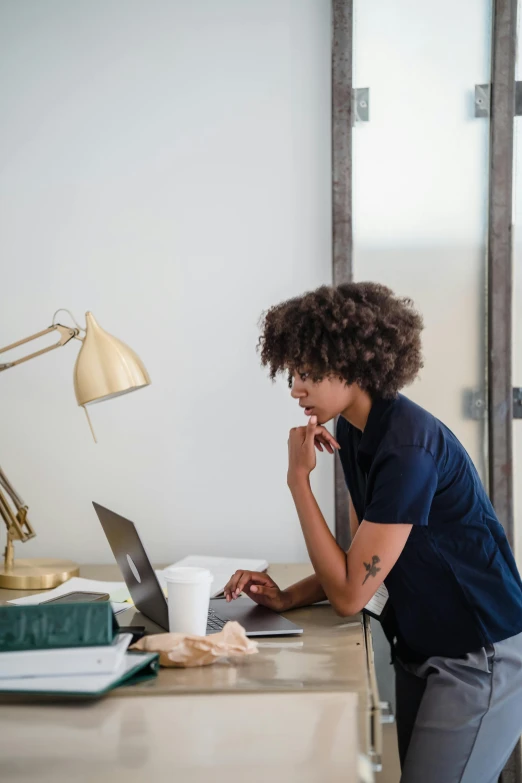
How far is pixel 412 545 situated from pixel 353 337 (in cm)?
37

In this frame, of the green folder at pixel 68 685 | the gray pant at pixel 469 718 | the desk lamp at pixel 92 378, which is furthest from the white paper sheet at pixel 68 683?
the desk lamp at pixel 92 378

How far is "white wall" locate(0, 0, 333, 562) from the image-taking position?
202 cm

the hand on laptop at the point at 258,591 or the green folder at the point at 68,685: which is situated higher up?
the green folder at the point at 68,685

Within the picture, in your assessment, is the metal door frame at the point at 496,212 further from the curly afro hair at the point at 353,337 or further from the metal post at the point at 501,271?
the curly afro hair at the point at 353,337

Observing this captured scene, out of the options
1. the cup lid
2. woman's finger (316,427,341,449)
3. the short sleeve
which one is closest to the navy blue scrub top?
the short sleeve

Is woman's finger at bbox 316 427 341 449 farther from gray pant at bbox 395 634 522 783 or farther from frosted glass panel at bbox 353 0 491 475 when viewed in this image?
frosted glass panel at bbox 353 0 491 475

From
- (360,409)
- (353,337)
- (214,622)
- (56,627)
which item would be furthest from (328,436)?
(56,627)

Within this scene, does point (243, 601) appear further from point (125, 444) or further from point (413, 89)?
point (413, 89)

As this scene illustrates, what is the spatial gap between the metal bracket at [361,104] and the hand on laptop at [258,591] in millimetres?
1234

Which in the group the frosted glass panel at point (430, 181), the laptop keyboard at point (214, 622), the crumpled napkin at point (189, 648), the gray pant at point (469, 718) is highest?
the frosted glass panel at point (430, 181)

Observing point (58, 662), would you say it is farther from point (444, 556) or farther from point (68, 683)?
point (444, 556)

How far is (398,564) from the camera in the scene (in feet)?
4.33

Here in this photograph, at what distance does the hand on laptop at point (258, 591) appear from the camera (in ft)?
4.60

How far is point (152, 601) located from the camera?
4.20ft
